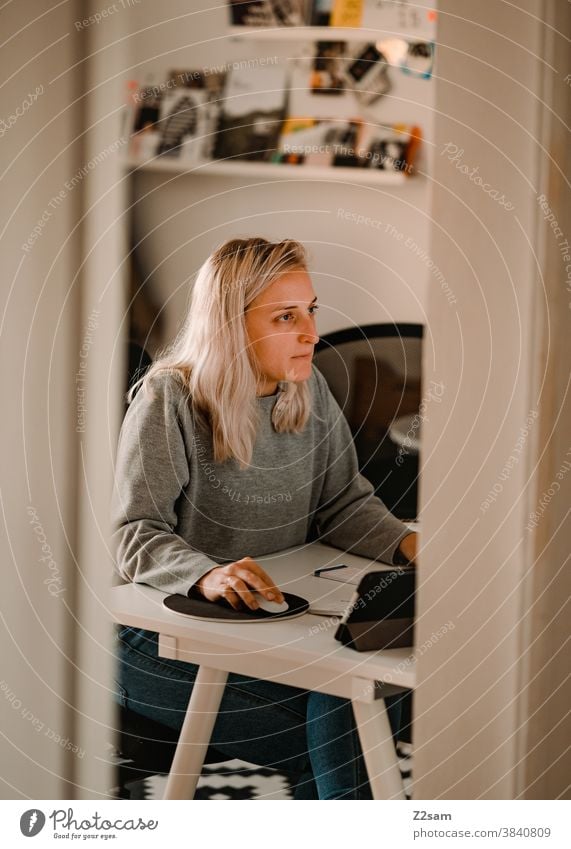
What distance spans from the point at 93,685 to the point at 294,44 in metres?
0.55

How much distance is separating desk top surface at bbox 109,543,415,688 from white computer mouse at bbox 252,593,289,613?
13 millimetres

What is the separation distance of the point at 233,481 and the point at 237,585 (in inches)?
4.5

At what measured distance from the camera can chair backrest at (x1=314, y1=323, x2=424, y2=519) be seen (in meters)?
0.95

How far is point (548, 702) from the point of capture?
1.96 feet

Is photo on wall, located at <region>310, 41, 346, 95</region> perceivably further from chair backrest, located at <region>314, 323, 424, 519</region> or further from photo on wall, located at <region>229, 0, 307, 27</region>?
chair backrest, located at <region>314, 323, 424, 519</region>

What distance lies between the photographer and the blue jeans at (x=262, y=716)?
77 centimetres

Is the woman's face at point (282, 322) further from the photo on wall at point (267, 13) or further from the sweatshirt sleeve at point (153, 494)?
the photo on wall at point (267, 13)

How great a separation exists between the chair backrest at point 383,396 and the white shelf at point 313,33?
0.28 meters

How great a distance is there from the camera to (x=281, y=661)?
653mm

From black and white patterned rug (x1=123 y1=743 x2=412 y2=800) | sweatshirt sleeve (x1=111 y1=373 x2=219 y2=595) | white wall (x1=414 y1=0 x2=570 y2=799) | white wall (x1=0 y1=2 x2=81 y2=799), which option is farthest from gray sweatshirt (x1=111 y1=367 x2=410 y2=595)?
black and white patterned rug (x1=123 y1=743 x2=412 y2=800)

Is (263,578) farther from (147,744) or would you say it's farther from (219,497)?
(147,744)

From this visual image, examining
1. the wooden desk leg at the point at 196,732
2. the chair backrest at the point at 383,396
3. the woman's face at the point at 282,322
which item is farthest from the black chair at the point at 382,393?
the wooden desk leg at the point at 196,732

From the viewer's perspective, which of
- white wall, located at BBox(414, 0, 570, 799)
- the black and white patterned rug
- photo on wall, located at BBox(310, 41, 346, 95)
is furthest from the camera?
the black and white patterned rug

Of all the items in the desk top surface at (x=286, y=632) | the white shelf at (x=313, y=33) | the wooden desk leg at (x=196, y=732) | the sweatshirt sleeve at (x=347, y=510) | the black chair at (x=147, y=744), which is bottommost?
the black chair at (x=147, y=744)
